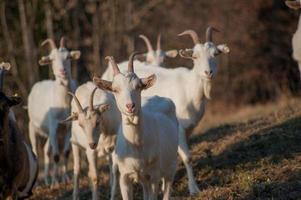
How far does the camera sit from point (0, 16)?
111ft

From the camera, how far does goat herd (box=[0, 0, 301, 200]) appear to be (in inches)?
361

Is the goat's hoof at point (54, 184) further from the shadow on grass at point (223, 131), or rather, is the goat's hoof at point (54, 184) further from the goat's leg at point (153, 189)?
the goat's leg at point (153, 189)

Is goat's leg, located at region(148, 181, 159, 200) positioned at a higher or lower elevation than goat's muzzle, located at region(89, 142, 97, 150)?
lower

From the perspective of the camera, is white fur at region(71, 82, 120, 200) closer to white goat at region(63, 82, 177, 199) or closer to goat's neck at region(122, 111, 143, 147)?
white goat at region(63, 82, 177, 199)

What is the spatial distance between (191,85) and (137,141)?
154 inches

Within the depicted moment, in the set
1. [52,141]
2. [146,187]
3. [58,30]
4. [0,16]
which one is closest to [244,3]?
[58,30]

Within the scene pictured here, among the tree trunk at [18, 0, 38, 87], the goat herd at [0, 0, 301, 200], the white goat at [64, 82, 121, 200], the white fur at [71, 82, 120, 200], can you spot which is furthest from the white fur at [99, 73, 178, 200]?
the tree trunk at [18, 0, 38, 87]

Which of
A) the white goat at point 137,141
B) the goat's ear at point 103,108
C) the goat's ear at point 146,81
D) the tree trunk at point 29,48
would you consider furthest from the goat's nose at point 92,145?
the tree trunk at point 29,48

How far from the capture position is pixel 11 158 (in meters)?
9.53

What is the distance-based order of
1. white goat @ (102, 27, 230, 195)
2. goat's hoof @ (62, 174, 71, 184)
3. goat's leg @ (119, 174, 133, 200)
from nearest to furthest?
goat's leg @ (119, 174, 133, 200), white goat @ (102, 27, 230, 195), goat's hoof @ (62, 174, 71, 184)

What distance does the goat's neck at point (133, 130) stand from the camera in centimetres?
905

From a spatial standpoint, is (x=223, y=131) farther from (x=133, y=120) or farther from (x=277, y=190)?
(x=133, y=120)

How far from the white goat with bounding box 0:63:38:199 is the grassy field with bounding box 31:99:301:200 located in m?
2.24

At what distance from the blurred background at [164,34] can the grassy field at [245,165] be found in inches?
413
